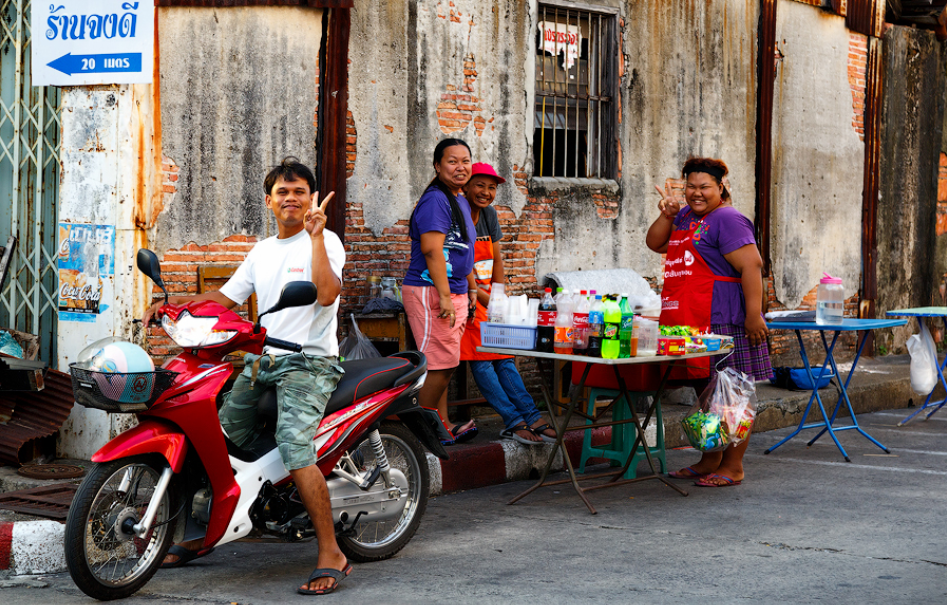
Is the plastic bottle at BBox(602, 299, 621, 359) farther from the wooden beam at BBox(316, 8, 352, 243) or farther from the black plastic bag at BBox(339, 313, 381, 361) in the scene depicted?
the wooden beam at BBox(316, 8, 352, 243)

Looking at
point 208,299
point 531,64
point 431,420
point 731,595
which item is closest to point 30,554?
point 208,299

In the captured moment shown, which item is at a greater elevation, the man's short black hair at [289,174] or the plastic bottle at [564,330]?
the man's short black hair at [289,174]

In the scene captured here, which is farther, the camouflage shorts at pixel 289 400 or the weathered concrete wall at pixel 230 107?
the weathered concrete wall at pixel 230 107

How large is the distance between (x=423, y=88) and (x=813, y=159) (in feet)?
16.9

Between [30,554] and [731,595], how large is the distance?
3.13m

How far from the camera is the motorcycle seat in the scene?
15.2ft

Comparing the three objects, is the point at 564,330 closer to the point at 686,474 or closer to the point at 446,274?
the point at 446,274

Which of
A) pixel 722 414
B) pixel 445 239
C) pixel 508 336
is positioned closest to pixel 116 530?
pixel 508 336

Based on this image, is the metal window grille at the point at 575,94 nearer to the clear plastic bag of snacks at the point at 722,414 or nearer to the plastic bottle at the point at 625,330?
the clear plastic bag of snacks at the point at 722,414

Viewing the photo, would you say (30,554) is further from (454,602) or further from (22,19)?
(22,19)

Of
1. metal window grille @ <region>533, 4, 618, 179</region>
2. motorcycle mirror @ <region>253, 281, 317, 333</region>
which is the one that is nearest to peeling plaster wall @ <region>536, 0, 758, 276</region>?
metal window grille @ <region>533, 4, 618, 179</region>

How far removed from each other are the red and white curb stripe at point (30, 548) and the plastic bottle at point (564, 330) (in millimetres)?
2706

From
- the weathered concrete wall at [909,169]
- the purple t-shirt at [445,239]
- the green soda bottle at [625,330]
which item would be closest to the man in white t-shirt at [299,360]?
the green soda bottle at [625,330]

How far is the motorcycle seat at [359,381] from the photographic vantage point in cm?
464
